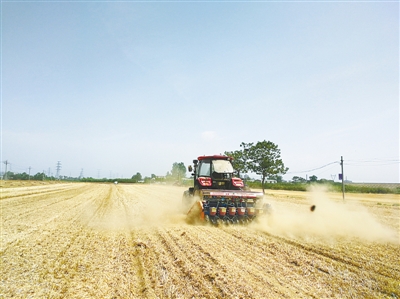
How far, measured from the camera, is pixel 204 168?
39.5 ft

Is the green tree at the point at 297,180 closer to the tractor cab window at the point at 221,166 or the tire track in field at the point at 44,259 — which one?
the tractor cab window at the point at 221,166

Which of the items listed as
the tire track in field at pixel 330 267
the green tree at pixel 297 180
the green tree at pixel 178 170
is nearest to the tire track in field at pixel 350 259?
the tire track in field at pixel 330 267

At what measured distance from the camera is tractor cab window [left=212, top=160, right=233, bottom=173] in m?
11.6

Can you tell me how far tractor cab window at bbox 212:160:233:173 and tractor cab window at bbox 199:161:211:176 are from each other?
10.3 inches

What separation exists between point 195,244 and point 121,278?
2.38 m

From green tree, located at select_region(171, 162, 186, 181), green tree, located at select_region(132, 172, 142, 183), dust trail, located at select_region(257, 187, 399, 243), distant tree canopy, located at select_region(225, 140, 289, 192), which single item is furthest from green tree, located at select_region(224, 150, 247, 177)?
green tree, located at select_region(132, 172, 142, 183)

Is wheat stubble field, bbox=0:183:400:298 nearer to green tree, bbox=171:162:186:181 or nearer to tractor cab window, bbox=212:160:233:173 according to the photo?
tractor cab window, bbox=212:160:233:173

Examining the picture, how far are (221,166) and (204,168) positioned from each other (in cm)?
78

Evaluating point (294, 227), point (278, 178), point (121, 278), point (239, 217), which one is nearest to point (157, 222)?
point (239, 217)

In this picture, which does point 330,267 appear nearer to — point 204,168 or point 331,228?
point 331,228

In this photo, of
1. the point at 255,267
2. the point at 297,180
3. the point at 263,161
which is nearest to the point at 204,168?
the point at 255,267

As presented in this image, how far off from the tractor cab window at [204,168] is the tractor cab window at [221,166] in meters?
0.26

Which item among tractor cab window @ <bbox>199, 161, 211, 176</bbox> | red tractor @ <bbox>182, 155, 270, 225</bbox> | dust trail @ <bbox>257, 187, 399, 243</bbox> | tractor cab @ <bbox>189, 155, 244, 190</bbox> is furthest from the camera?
tractor cab window @ <bbox>199, 161, 211, 176</bbox>

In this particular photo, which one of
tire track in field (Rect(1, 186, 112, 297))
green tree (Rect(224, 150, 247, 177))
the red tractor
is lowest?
tire track in field (Rect(1, 186, 112, 297))
